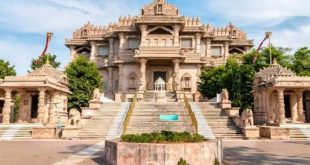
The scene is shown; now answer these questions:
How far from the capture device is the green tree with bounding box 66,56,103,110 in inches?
1276

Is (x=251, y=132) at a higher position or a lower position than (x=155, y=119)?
lower

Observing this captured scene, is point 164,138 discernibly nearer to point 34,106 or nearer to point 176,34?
point 34,106

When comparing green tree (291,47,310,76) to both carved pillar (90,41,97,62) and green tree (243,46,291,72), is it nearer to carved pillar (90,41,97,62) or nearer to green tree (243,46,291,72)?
green tree (243,46,291,72)

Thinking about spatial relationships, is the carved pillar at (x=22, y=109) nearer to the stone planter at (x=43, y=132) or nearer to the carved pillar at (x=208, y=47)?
the stone planter at (x=43, y=132)

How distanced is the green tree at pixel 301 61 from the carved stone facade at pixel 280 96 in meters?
7.64

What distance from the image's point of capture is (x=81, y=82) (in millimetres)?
33312

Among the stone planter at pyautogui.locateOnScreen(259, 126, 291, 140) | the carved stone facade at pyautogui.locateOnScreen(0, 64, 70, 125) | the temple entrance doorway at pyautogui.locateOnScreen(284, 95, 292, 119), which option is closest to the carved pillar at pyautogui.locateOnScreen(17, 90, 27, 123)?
the carved stone facade at pyautogui.locateOnScreen(0, 64, 70, 125)

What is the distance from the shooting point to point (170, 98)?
1332 inches

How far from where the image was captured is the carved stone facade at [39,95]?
26.3m

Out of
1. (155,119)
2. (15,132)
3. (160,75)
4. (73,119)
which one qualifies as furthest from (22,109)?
(160,75)

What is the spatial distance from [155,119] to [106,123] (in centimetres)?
428

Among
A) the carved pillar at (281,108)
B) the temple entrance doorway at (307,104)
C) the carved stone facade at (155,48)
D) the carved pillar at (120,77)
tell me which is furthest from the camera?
the carved pillar at (120,77)

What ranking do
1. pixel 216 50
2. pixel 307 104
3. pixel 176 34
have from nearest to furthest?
pixel 307 104
pixel 176 34
pixel 216 50

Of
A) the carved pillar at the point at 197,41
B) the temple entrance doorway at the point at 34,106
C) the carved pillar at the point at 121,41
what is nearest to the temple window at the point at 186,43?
the carved pillar at the point at 197,41
